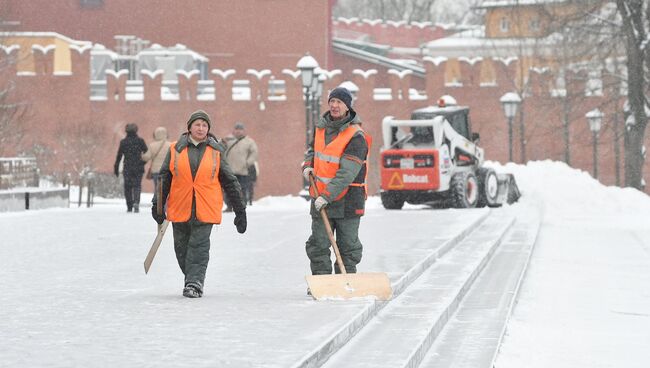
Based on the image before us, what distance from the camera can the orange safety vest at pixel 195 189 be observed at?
1078 centimetres

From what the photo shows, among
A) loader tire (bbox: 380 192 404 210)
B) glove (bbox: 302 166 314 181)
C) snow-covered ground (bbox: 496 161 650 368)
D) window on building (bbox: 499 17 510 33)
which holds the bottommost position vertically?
snow-covered ground (bbox: 496 161 650 368)

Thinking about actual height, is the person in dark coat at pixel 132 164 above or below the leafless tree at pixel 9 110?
below

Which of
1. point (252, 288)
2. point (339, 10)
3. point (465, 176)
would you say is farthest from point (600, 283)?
point (339, 10)

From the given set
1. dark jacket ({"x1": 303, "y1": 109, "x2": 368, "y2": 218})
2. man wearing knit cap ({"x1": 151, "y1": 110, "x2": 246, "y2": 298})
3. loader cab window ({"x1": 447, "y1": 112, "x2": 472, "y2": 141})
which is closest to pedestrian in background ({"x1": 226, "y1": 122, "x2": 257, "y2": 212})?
loader cab window ({"x1": 447, "y1": 112, "x2": 472, "y2": 141})

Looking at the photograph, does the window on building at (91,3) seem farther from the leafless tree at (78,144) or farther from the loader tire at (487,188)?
the loader tire at (487,188)

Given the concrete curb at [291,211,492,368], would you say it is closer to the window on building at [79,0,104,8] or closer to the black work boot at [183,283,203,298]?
the black work boot at [183,283,203,298]

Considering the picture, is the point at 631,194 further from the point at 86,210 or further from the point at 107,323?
the point at 107,323

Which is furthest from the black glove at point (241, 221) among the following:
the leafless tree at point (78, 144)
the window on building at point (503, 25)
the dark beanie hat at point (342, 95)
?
the window on building at point (503, 25)

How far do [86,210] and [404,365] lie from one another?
54.7ft

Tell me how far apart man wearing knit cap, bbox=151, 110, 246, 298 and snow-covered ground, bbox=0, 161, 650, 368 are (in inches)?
14.1

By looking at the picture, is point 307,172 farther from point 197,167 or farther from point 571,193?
point 571,193

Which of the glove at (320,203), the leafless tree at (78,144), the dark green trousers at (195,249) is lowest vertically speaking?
the dark green trousers at (195,249)

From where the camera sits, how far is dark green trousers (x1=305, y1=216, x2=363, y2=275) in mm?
11078

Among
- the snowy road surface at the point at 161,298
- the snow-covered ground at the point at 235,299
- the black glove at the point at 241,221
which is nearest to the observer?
the snowy road surface at the point at 161,298
